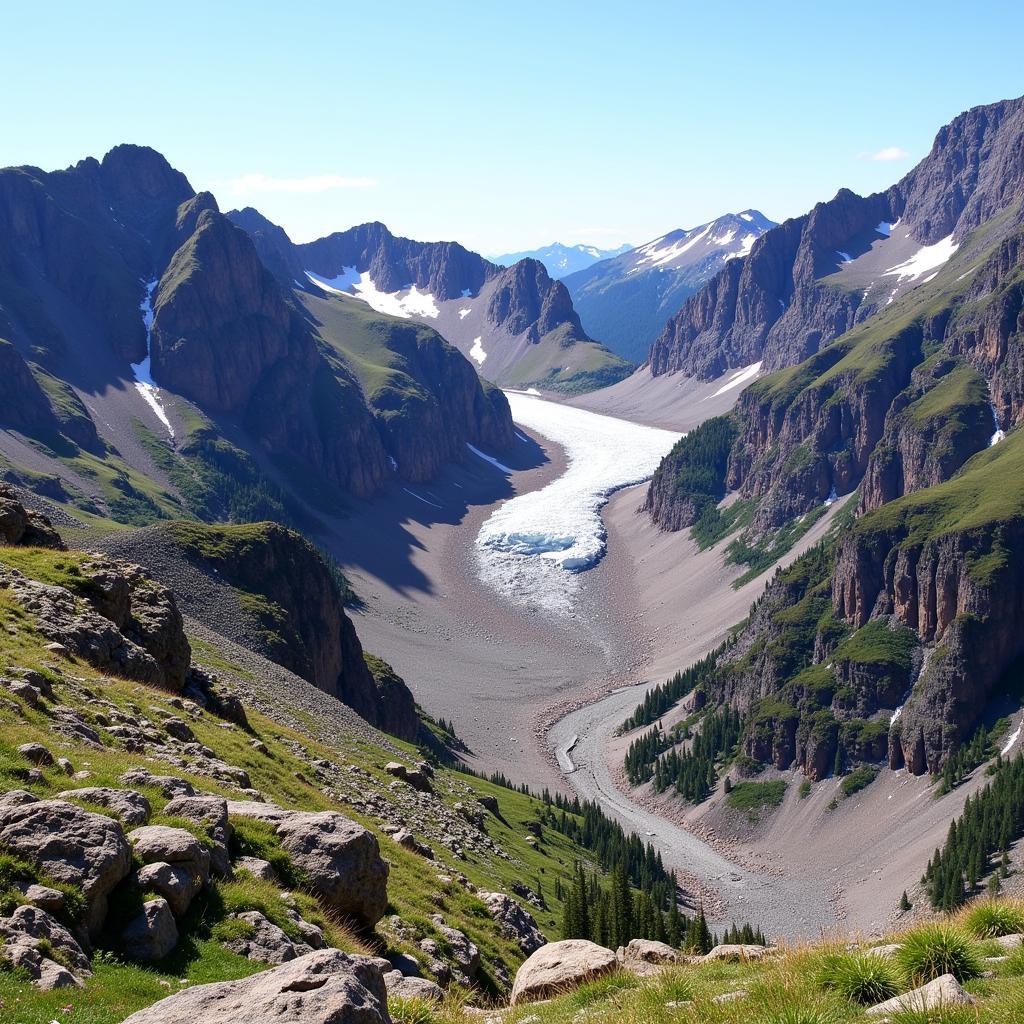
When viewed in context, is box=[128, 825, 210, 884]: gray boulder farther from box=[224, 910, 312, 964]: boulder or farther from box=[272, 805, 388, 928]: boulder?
box=[272, 805, 388, 928]: boulder

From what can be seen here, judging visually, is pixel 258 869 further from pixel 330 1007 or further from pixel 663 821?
pixel 663 821

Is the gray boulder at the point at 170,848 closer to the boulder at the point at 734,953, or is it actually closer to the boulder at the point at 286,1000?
the boulder at the point at 286,1000

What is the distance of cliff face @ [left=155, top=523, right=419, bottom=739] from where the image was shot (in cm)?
11869

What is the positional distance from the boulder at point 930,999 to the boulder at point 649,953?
1048 centimetres

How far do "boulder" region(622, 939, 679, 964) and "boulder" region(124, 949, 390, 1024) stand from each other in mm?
12217

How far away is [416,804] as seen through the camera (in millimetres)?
65125

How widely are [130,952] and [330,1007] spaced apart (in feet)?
21.4

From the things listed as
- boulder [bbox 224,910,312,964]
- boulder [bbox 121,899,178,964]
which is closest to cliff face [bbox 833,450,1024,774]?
boulder [bbox 224,910,312,964]

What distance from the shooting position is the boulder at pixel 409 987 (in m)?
23.4

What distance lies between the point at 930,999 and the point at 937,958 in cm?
241

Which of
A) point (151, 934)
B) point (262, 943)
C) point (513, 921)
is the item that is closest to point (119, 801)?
point (151, 934)

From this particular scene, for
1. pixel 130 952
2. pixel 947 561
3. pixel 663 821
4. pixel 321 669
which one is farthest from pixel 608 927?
pixel 947 561

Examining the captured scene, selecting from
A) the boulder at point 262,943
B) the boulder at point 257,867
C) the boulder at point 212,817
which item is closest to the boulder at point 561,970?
the boulder at point 262,943

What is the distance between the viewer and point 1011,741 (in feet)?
485
